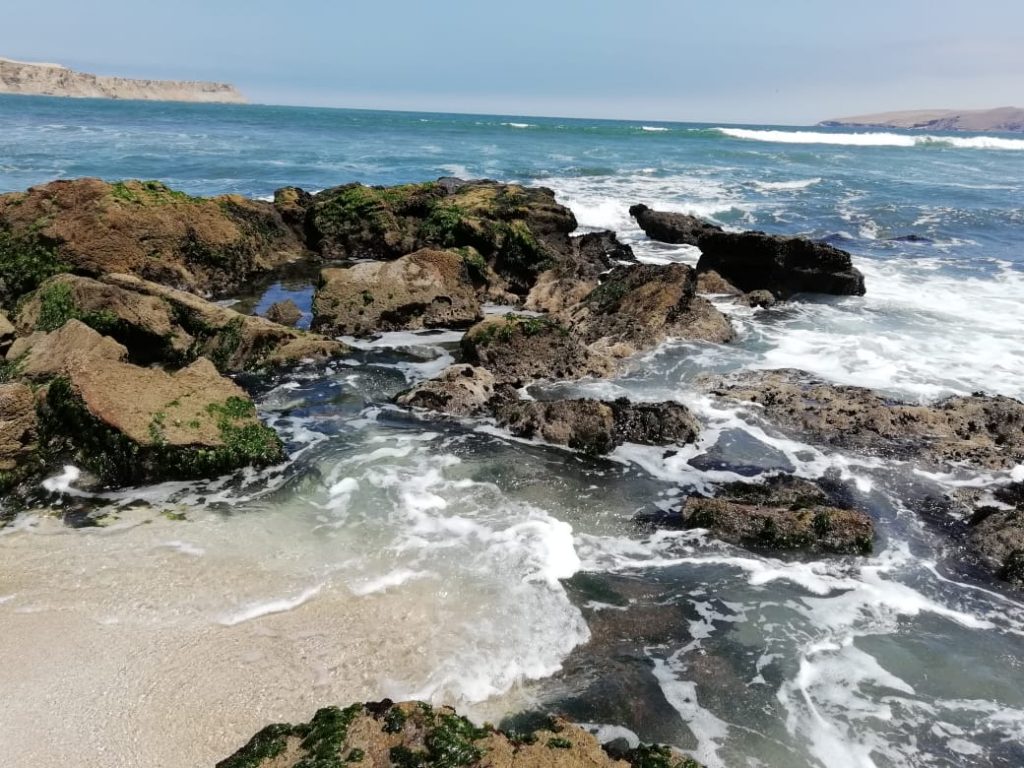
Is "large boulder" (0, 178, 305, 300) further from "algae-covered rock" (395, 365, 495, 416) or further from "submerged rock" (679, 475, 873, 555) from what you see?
"submerged rock" (679, 475, 873, 555)

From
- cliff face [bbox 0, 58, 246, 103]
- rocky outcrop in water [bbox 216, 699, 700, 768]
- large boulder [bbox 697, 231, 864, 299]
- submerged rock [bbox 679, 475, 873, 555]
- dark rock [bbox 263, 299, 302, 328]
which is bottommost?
submerged rock [bbox 679, 475, 873, 555]

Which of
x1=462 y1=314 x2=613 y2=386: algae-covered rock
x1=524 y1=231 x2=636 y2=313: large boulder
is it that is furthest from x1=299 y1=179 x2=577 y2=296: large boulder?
x1=462 y1=314 x2=613 y2=386: algae-covered rock

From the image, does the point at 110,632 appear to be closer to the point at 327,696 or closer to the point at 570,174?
the point at 327,696

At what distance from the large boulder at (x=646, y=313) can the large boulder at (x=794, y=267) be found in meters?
3.46

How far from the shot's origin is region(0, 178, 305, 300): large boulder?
12.2m

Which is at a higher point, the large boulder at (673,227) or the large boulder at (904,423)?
the large boulder at (673,227)

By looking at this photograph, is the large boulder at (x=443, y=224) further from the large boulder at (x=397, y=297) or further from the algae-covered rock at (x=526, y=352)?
the algae-covered rock at (x=526, y=352)

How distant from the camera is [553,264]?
15531 millimetres

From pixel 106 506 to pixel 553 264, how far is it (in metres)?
10.9

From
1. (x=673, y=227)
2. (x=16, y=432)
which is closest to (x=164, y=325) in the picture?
(x=16, y=432)

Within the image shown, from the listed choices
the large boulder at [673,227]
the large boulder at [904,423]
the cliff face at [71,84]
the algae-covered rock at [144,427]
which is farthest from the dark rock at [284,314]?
the cliff face at [71,84]

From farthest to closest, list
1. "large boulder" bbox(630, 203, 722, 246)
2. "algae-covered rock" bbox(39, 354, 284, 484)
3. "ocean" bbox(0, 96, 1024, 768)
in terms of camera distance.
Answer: "large boulder" bbox(630, 203, 722, 246) < "algae-covered rock" bbox(39, 354, 284, 484) < "ocean" bbox(0, 96, 1024, 768)

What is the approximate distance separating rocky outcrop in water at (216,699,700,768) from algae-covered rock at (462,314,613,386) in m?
6.77

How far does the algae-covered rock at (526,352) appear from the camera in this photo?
10536mm
